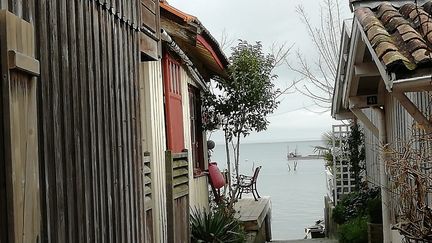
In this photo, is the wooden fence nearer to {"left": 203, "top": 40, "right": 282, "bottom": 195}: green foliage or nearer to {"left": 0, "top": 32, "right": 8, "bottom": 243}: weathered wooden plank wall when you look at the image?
{"left": 0, "top": 32, "right": 8, "bottom": 243}: weathered wooden plank wall

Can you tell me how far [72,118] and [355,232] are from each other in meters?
9.75

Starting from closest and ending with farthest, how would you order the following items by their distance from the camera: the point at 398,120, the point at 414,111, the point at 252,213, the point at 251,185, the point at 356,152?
1. the point at 414,111
2. the point at 398,120
3. the point at 252,213
4. the point at 356,152
5. the point at 251,185

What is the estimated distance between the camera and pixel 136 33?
226 inches

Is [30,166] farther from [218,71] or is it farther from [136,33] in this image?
[218,71]

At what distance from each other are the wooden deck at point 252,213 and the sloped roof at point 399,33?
856 centimetres

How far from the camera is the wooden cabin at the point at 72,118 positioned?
2686 mm

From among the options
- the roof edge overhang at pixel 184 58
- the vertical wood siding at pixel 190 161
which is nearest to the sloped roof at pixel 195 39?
the roof edge overhang at pixel 184 58

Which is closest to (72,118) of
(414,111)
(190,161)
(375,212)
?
(414,111)

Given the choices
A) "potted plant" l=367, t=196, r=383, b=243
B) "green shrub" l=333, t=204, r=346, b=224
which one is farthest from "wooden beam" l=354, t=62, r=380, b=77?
"green shrub" l=333, t=204, r=346, b=224

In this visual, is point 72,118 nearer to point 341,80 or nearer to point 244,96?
point 341,80

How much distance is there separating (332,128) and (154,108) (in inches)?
443

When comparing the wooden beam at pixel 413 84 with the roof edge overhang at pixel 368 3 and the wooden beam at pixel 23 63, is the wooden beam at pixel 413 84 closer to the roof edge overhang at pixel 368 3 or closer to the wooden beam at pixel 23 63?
the roof edge overhang at pixel 368 3

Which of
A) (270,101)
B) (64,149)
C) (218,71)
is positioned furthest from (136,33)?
(270,101)

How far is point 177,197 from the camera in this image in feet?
26.0
